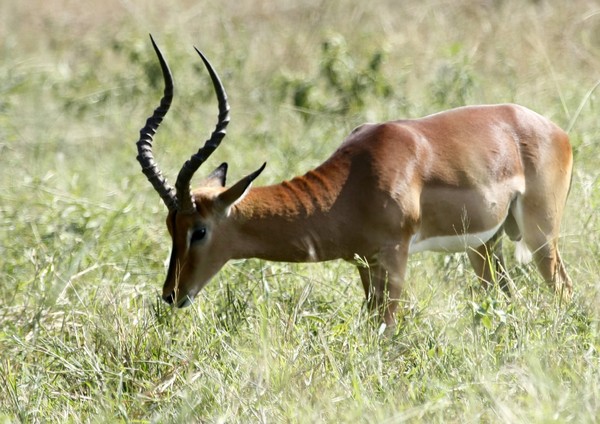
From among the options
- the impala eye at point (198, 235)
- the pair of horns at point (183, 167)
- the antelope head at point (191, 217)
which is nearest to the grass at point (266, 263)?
the antelope head at point (191, 217)

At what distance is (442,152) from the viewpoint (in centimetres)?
526

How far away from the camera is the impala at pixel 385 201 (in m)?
4.98

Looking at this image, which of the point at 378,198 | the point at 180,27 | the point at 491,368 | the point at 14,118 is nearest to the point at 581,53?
the point at 180,27

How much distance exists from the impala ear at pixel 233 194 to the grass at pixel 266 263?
360 mm

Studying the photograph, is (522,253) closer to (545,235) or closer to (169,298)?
(545,235)

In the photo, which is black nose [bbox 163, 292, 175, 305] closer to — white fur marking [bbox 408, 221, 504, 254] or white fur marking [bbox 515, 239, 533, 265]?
white fur marking [bbox 408, 221, 504, 254]

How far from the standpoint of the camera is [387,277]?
5023 mm

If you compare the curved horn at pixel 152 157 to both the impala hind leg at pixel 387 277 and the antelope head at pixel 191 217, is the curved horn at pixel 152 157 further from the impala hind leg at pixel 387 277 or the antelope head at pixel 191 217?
the impala hind leg at pixel 387 277

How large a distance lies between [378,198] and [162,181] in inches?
36.8

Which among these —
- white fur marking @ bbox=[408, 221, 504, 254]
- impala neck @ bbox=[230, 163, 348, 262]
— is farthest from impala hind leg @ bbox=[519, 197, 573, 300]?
impala neck @ bbox=[230, 163, 348, 262]

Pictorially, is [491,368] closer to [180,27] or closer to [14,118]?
[14,118]

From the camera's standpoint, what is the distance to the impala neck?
511 centimetres

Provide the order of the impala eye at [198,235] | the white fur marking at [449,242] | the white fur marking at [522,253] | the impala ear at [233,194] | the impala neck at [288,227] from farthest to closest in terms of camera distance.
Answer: the white fur marking at [522,253]
the white fur marking at [449,242]
the impala neck at [288,227]
the impala eye at [198,235]
the impala ear at [233,194]

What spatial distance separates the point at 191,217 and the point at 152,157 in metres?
0.30
